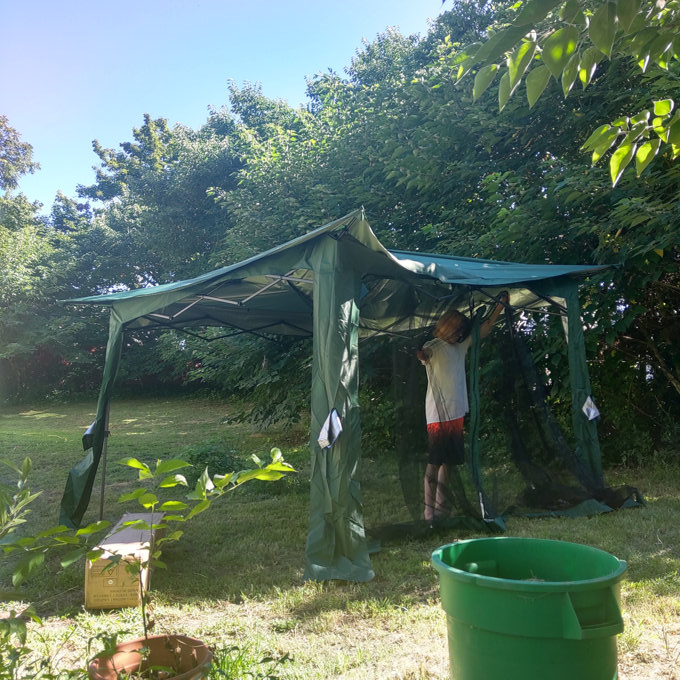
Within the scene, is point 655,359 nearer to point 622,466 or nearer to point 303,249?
point 622,466

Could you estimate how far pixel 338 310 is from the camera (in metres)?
3.20

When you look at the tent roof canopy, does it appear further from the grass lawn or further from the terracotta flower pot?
the terracotta flower pot

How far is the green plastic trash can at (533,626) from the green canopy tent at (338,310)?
1730 mm

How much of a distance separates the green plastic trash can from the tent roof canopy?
2.16m

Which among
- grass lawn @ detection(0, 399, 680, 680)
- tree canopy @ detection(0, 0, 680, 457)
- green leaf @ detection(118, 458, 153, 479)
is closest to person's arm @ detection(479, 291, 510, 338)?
tree canopy @ detection(0, 0, 680, 457)

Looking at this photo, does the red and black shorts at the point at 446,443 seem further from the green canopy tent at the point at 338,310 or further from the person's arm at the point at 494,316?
the person's arm at the point at 494,316

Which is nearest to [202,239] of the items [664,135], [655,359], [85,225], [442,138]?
[85,225]

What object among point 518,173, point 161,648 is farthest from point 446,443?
point 518,173

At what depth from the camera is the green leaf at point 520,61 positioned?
1062mm

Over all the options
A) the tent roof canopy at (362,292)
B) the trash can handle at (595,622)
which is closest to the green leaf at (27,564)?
the trash can handle at (595,622)

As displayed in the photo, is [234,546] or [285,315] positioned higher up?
[285,315]

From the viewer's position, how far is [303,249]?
133 inches

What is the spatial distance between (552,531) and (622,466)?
8.44 ft

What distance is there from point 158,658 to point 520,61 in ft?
5.85
